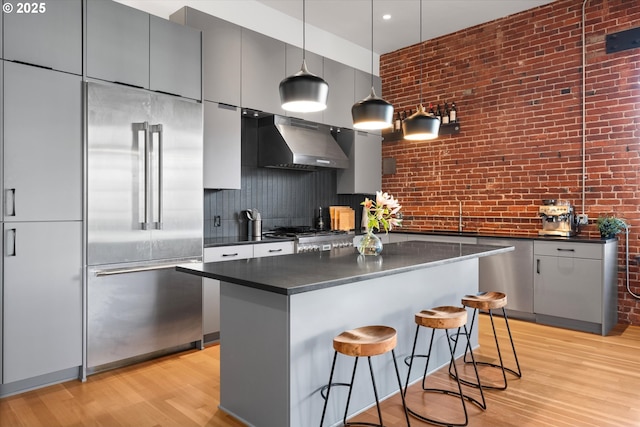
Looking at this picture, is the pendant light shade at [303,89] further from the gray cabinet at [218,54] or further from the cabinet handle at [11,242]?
the cabinet handle at [11,242]

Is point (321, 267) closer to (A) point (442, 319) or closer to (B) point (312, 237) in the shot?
(A) point (442, 319)

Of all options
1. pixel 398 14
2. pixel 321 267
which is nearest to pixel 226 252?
pixel 321 267

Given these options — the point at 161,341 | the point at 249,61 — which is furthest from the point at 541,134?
the point at 161,341

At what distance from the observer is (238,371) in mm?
2510

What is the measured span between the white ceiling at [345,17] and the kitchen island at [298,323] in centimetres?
307

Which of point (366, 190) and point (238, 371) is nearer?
point (238, 371)

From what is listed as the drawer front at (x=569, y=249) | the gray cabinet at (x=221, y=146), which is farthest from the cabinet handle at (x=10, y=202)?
the drawer front at (x=569, y=249)

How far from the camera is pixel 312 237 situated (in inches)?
191

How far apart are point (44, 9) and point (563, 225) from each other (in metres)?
4.95

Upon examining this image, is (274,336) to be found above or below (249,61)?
below

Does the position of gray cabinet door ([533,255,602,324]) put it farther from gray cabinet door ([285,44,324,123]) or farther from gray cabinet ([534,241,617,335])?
gray cabinet door ([285,44,324,123])

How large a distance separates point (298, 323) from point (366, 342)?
377 millimetres

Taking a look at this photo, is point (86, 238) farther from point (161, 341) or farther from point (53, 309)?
point (161, 341)

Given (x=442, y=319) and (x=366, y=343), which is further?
(x=442, y=319)
